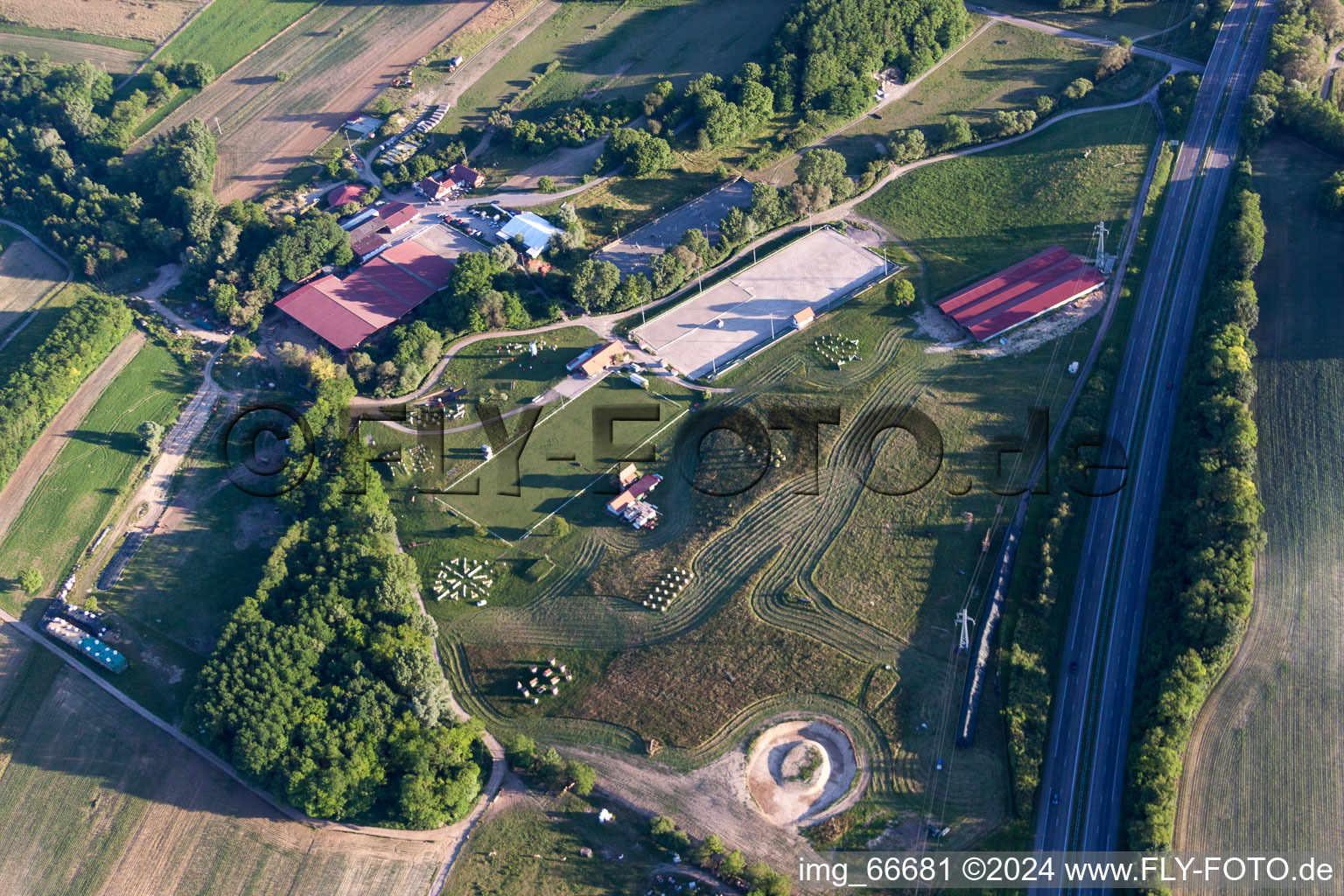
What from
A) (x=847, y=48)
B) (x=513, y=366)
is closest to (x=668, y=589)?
(x=513, y=366)

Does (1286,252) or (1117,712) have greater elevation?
(1286,252)

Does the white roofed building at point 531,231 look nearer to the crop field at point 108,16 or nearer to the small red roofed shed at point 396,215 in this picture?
the small red roofed shed at point 396,215

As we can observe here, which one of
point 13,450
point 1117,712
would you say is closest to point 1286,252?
point 1117,712

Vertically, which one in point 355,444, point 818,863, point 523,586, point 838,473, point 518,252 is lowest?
point 818,863

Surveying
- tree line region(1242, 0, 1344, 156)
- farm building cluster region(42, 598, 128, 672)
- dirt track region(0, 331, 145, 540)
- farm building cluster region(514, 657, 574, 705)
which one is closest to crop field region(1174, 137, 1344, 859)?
tree line region(1242, 0, 1344, 156)

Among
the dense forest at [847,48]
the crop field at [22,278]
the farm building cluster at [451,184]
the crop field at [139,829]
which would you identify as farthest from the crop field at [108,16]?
the crop field at [139,829]

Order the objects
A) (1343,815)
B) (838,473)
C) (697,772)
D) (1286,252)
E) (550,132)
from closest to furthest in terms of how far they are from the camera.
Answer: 1. (1343,815)
2. (697,772)
3. (838,473)
4. (1286,252)
5. (550,132)

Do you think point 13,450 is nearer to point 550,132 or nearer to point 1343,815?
point 550,132
